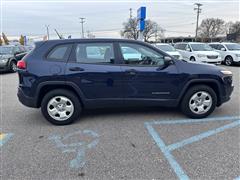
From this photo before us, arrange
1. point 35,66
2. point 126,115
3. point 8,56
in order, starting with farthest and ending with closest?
point 8,56, point 126,115, point 35,66

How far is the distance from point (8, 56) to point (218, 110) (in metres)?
12.1

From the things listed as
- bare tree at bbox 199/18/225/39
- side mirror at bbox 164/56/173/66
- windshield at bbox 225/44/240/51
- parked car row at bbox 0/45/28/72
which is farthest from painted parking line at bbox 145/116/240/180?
bare tree at bbox 199/18/225/39

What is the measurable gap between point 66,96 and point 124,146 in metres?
1.61

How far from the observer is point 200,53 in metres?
14.7

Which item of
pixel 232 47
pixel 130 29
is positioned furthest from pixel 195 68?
pixel 130 29

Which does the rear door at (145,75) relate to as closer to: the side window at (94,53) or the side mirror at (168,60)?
the side mirror at (168,60)

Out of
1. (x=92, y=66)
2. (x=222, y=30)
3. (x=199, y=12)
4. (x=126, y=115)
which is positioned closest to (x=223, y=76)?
(x=126, y=115)

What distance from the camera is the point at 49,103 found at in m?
4.60

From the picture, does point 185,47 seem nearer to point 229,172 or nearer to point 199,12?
point 229,172

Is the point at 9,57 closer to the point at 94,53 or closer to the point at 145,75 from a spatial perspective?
the point at 94,53

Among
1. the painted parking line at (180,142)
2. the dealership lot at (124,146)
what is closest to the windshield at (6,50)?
the dealership lot at (124,146)

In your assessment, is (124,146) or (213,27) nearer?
(124,146)

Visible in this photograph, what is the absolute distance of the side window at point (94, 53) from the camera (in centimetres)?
457

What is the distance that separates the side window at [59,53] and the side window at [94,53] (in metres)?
0.23
